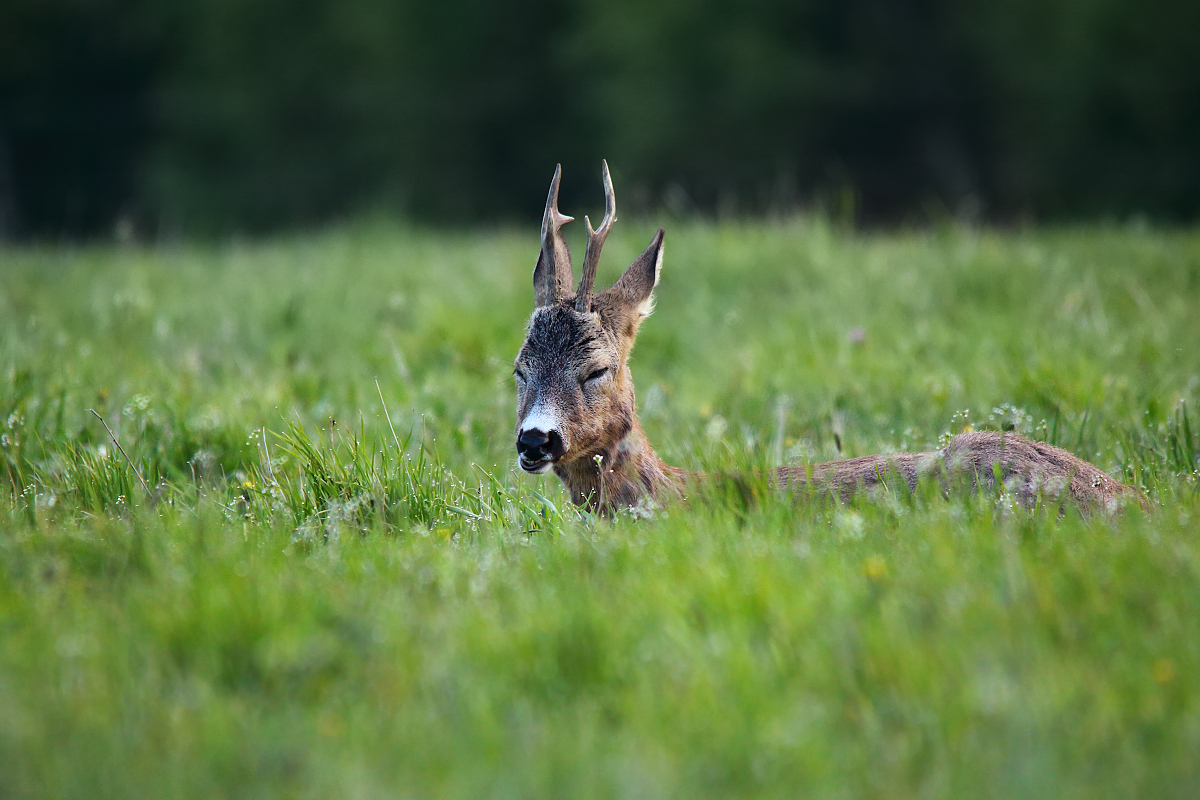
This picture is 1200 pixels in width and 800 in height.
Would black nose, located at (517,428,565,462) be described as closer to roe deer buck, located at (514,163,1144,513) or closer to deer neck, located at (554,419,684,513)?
roe deer buck, located at (514,163,1144,513)

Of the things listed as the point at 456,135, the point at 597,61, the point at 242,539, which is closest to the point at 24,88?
the point at 456,135

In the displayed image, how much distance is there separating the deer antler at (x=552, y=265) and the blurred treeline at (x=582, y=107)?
11023mm

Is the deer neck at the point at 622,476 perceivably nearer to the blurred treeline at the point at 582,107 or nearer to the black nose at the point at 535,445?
the black nose at the point at 535,445

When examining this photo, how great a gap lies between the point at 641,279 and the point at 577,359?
51cm

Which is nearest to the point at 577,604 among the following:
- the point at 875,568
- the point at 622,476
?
the point at 875,568

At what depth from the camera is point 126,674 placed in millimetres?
2330

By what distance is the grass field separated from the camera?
2.05m

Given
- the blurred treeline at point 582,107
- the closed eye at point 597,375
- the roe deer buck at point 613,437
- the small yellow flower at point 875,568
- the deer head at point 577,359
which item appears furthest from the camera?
the blurred treeline at point 582,107

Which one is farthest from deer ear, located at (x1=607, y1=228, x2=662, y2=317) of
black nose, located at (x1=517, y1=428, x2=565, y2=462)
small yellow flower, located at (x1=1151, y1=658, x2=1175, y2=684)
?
small yellow flower, located at (x1=1151, y1=658, x2=1175, y2=684)

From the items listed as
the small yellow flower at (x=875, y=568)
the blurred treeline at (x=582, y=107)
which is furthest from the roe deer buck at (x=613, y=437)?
the blurred treeline at (x=582, y=107)

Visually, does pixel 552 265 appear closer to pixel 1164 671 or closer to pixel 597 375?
pixel 597 375

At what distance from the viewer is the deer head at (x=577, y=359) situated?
387cm

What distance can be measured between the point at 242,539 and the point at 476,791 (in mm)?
1387

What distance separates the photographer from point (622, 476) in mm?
4027
